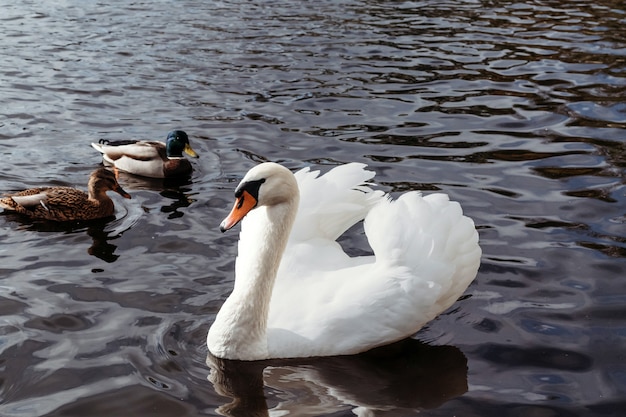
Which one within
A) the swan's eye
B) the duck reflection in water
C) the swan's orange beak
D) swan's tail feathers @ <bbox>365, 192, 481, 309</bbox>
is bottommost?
the duck reflection in water

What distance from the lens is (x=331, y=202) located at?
7035 mm

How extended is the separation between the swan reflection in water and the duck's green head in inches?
192

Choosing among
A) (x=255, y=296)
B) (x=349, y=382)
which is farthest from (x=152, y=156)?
(x=349, y=382)

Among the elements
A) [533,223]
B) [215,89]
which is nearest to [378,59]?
[215,89]

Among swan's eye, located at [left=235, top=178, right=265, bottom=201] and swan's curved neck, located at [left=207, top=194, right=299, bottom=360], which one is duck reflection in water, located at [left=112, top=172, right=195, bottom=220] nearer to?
swan's curved neck, located at [left=207, top=194, right=299, bottom=360]

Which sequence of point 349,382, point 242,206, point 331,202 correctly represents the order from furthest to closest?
1. point 331,202
2. point 242,206
3. point 349,382

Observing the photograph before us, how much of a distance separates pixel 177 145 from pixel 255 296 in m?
5.07

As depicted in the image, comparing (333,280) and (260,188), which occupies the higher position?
(260,188)

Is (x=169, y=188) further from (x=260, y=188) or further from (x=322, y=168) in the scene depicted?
(x=260, y=188)

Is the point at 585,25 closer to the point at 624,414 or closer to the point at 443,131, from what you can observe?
the point at 443,131

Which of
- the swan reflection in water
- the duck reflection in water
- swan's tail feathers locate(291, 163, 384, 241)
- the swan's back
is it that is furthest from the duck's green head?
Answer: the swan reflection in water

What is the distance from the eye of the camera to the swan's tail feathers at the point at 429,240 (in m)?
6.18

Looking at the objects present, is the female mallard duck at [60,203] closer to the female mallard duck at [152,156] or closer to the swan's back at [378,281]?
the female mallard duck at [152,156]

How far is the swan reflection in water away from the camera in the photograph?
18.4 ft
